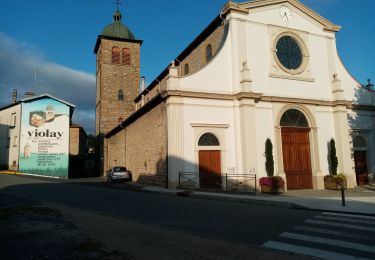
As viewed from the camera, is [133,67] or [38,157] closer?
[38,157]

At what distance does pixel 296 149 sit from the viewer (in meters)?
21.5

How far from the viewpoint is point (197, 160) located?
1900 centimetres

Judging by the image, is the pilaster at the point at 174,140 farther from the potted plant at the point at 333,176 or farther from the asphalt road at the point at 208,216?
the potted plant at the point at 333,176

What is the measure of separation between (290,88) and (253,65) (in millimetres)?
3036

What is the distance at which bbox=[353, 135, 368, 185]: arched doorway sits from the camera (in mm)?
23484

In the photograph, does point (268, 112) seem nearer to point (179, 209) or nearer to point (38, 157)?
point (179, 209)

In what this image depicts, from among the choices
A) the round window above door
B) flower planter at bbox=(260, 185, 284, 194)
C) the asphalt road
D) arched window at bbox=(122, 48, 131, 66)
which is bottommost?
the asphalt road

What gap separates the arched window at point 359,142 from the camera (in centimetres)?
2384

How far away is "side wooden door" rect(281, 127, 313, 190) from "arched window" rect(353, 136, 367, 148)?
430cm

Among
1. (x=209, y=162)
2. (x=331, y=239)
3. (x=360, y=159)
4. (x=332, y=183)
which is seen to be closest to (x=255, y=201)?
(x=209, y=162)

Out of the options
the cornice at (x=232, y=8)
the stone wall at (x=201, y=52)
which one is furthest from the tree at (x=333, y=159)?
the cornice at (x=232, y=8)

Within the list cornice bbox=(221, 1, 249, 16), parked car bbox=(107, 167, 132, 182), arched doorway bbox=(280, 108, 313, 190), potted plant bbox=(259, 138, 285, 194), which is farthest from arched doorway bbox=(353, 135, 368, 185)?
parked car bbox=(107, 167, 132, 182)

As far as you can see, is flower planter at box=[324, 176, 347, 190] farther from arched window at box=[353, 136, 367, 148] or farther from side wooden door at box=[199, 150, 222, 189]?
side wooden door at box=[199, 150, 222, 189]

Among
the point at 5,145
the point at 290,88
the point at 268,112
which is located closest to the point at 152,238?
the point at 268,112
